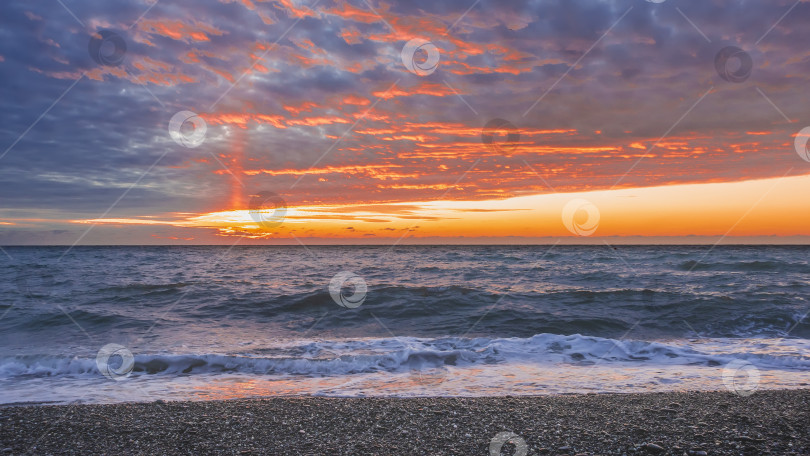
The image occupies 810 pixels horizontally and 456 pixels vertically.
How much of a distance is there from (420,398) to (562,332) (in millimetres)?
9569

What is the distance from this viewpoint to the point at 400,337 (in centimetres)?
1484

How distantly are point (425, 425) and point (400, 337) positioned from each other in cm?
Answer: 858

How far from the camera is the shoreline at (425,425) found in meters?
5.52

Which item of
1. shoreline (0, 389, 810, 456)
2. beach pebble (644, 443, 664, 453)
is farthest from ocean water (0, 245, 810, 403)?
beach pebble (644, 443, 664, 453)

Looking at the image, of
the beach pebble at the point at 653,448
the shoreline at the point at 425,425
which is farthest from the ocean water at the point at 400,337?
the beach pebble at the point at 653,448

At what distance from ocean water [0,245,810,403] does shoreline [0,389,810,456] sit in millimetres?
956

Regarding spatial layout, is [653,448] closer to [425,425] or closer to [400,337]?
[425,425]

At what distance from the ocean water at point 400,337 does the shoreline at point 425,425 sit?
3.13 ft

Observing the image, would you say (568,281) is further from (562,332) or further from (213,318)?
(213,318)

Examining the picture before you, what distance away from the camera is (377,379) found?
962 cm

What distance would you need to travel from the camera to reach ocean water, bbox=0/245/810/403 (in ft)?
30.2

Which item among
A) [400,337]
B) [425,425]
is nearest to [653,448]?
[425,425]

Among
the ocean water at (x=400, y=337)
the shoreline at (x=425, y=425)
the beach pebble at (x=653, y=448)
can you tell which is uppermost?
the ocean water at (x=400, y=337)

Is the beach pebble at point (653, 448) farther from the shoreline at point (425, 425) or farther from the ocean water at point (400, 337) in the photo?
the ocean water at point (400, 337)
